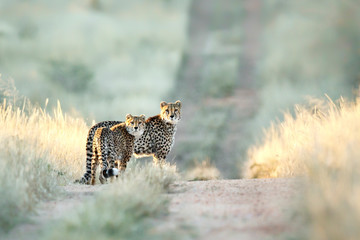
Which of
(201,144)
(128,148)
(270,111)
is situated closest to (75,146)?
(128,148)

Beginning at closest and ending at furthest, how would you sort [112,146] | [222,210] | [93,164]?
1. [222,210]
2. [112,146]
3. [93,164]

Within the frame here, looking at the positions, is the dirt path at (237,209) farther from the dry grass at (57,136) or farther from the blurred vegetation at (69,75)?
the blurred vegetation at (69,75)

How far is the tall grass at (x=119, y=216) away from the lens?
3.86 m

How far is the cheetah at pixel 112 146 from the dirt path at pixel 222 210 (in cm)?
91

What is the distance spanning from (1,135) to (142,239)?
2.82 meters

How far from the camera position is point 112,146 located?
6723 millimetres

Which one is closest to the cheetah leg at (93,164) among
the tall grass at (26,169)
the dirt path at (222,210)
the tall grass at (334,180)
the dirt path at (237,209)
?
the tall grass at (26,169)

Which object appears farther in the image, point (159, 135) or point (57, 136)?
point (57, 136)

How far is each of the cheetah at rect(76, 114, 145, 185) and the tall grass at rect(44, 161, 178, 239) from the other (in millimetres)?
1653

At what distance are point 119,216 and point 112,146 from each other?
2.67m

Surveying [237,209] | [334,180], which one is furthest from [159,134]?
[334,180]

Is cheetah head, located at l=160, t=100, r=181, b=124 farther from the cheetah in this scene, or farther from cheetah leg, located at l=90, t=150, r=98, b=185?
cheetah leg, located at l=90, t=150, r=98, b=185

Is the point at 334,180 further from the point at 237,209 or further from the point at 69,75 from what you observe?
the point at 69,75

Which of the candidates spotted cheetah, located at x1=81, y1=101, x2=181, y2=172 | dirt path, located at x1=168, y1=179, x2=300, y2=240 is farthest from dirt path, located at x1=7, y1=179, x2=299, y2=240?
spotted cheetah, located at x1=81, y1=101, x2=181, y2=172
